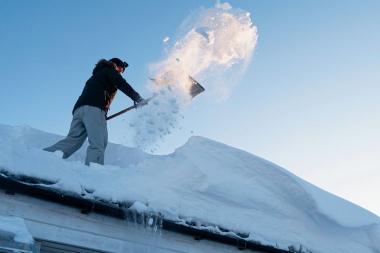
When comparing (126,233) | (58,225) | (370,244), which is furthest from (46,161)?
(370,244)

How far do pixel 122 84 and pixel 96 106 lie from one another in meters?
0.44

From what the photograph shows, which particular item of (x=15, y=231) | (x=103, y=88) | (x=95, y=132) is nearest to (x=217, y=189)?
(x=95, y=132)

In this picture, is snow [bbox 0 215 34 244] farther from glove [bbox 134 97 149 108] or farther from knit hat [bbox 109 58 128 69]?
knit hat [bbox 109 58 128 69]

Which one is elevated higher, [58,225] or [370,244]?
[370,244]

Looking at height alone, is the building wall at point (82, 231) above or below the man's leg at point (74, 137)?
below

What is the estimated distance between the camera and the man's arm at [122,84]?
6.97 meters

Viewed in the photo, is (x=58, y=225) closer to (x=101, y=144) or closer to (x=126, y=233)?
(x=126, y=233)

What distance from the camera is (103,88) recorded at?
704 cm

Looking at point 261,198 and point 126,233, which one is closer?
point 126,233

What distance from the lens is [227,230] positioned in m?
5.20

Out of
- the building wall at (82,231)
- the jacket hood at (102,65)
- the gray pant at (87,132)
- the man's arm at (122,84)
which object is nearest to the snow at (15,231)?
the building wall at (82,231)

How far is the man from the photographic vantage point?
262 inches

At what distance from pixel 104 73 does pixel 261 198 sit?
2607 millimetres

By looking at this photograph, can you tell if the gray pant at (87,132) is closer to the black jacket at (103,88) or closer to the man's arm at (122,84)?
the black jacket at (103,88)
